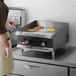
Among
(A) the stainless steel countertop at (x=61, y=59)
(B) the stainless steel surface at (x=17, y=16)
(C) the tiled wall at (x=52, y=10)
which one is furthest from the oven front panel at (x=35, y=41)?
(C) the tiled wall at (x=52, y=10)

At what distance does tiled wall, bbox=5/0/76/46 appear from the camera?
89.6 inches

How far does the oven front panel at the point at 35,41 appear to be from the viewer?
196 cm

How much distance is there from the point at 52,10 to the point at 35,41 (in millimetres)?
485

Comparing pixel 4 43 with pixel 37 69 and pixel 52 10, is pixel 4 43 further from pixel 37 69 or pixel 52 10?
pixel 52 10

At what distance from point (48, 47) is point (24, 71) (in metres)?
0.31

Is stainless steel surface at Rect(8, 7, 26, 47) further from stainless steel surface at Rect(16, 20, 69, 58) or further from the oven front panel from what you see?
the oven front panel

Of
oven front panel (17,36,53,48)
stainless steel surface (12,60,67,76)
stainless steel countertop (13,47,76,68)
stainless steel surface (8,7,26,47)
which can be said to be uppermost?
stainless steel surface (8,7,26,47)

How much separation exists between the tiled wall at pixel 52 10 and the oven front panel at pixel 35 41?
42 centimetres

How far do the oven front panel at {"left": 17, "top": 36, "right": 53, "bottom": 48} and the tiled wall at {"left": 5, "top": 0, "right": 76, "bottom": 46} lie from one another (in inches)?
16.7

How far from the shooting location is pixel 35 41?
79.4 inches

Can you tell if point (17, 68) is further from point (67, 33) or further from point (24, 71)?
point (67, 33)

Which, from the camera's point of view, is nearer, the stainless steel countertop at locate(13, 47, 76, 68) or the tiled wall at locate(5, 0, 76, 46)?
the stainless steel countertop at locate(13, 47, 76, 68)

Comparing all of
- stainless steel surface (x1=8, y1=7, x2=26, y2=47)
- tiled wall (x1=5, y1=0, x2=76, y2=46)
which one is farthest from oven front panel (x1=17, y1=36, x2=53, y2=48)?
tiled wall (x1=5, y1=0, x2=76, y2=46)

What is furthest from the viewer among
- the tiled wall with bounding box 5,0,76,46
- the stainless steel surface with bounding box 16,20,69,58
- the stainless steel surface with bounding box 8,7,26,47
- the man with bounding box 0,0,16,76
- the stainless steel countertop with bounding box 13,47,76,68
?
the stainless steel surface with bounding box 8,7,26,47
